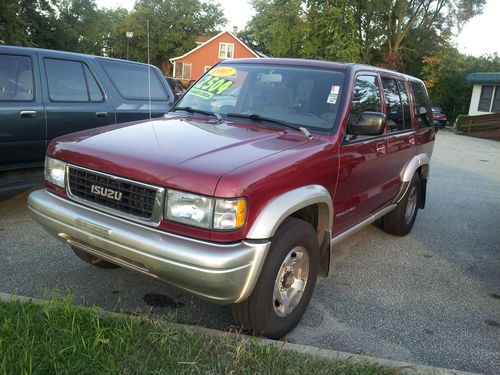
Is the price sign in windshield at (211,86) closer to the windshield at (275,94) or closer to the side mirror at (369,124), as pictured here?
the windshield at (275,94)

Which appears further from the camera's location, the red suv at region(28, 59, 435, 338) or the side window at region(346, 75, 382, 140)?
the side window at region(346, 75, 382, 140)

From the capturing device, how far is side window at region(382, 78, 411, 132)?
472 cm

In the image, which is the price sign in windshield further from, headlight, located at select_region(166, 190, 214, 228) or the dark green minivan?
the dark green minivan

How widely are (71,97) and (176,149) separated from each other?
3376 mm

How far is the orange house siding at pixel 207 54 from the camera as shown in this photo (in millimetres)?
52719

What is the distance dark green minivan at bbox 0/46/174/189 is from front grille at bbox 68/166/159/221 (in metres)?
2.46

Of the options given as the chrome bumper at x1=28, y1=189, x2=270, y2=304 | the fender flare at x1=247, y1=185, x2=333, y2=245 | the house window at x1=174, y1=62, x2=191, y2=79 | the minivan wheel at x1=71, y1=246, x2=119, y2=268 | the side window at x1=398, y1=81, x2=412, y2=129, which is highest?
the house window at x1=174, y1=62, x2=191, y2=79

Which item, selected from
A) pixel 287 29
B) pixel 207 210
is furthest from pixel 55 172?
pixel 287 29

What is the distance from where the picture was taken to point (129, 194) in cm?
292

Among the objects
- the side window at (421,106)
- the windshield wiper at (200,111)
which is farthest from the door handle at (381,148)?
the windshield wiper at (200,111)

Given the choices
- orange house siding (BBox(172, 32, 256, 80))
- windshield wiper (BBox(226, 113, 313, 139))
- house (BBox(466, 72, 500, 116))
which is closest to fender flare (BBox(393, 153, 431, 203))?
windshield wiper (BBox(226, 113, 313, 139))

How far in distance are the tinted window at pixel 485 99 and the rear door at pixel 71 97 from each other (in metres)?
29.0

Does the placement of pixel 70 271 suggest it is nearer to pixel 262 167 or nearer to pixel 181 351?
pixel 181 351

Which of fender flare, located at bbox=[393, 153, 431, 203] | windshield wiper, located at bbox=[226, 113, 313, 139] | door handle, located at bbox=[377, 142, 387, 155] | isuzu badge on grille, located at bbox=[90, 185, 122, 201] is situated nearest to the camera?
isuzu badge on grille, located at bbox=[90, 185, 122, 201]
